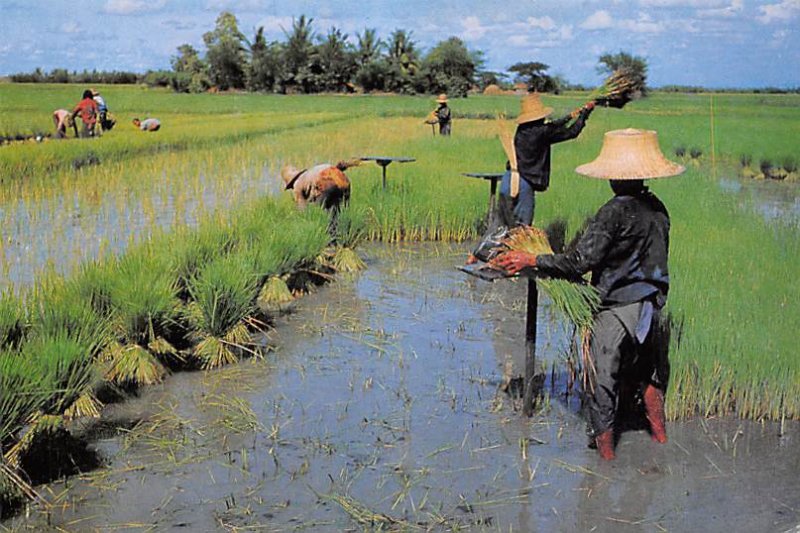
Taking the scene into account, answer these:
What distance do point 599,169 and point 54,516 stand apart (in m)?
2.44

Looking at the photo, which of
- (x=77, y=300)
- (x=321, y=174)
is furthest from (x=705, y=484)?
(x=321, y=174)

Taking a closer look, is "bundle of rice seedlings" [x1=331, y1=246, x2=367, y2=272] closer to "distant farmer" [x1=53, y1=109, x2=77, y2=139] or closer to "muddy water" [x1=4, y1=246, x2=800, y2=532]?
"muddy water" [x1=4, y1=246, x2=800, y2=532]

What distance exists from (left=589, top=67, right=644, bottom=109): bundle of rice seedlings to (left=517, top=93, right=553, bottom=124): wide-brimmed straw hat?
31.4 inches

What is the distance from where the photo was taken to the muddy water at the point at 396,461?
129 inches

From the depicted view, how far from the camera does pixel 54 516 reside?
3250mm

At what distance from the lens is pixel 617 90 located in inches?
215

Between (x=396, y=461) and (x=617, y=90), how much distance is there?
2824 millimetres

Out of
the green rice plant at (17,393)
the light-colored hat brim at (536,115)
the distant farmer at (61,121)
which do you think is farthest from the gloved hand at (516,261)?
the distant farmer at (61,121)

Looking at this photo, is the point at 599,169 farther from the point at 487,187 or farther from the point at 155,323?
the point at 487,187

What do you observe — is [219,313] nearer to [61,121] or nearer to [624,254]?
[624,254]

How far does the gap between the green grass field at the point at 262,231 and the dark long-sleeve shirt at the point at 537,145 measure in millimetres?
1068

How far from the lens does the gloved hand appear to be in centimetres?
375

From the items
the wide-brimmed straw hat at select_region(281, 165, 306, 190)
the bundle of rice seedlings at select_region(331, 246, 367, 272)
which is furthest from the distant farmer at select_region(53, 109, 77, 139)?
the bundle of rice seedlings at select_region(331, 246, 367, 272)

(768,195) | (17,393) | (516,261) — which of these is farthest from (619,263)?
(768,195)
